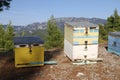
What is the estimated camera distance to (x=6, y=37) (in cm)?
5203

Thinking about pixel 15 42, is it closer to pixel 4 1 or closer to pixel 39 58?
pixel 39 58

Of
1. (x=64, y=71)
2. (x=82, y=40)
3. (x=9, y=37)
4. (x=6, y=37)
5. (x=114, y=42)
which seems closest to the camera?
(x=64, y=71)

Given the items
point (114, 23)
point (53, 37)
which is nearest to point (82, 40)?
point (53, 37)

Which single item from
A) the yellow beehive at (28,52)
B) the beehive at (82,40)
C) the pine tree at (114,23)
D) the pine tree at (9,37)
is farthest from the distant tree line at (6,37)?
the yellow beehive at (28,52)

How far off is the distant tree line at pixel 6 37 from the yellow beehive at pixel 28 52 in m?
35.3

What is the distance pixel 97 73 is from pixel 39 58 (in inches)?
155

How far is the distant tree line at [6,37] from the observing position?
50.3 metres

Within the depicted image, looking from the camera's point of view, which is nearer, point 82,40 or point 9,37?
point 82,40

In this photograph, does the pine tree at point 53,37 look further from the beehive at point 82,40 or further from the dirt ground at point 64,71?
the beehive at point 82,40

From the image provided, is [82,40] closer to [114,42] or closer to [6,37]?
[114,42]

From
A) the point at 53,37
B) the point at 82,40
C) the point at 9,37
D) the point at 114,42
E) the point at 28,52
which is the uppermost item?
the point at 82,40

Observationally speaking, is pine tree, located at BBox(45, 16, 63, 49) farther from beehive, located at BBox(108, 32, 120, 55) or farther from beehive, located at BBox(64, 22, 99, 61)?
beehive, located at BBox(64, 22, 99, 61)

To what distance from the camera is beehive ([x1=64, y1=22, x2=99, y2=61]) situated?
15539 mm

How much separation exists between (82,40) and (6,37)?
39064mm
